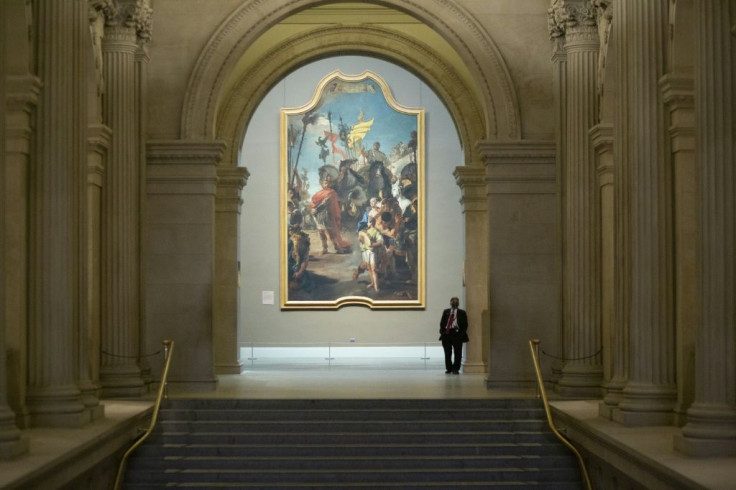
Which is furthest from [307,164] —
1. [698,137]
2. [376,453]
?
[698,137]

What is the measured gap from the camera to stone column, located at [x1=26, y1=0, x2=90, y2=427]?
1501 centimetres

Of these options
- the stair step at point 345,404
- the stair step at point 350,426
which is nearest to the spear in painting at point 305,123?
the stair step at point 345,404

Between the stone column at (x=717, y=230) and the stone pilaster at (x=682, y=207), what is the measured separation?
7.34 feet

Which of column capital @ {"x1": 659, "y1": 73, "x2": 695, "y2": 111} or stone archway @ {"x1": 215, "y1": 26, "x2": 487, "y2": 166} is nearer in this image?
column capital @ {"x1": 659, "y1": 73, "x2": 695, "y2": 111}

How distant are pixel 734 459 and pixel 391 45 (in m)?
17.1

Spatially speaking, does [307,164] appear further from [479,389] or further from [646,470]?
[646,470]

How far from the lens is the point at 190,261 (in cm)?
2136

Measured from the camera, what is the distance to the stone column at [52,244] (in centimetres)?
1501

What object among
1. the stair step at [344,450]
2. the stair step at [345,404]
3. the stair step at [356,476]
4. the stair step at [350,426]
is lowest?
the stair step at [356,476]

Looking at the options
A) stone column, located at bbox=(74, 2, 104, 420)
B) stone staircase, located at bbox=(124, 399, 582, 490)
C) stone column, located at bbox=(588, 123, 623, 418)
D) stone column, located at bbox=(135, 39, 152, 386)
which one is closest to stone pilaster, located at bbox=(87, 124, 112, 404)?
stone column, located at bbox=(135, 39, 152, 386)

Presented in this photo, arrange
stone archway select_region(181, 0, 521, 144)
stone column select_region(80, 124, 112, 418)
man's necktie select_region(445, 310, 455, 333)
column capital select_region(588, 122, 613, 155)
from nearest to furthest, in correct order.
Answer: column capital select_region(588, 122, 613, 155) < stone column select_region(80, 124, 112, 418) < stone archway select_region(181, 0, 521, 144) < man's necktie select_region(445, 310, 455, 333)

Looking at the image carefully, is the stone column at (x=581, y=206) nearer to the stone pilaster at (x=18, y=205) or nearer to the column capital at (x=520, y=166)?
the column capital at (x=520, y=166)

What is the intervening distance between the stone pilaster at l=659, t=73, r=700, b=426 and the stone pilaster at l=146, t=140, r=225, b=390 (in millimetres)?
8773

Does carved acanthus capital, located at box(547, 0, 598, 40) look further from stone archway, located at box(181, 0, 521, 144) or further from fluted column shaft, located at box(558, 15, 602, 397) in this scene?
stone archway, located at box(181, 0, 521, 144)
